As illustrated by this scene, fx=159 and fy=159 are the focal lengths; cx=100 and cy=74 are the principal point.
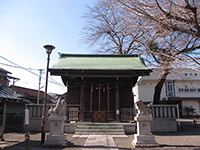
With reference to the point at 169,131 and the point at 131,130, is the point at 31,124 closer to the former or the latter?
the point at 131,130

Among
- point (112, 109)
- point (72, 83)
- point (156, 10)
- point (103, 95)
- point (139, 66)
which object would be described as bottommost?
point (112, 109)

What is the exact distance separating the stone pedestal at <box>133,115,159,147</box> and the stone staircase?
2873mm

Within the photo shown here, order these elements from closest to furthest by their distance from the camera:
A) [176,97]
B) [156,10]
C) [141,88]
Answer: [156,10] → [176,97] → [141,88]

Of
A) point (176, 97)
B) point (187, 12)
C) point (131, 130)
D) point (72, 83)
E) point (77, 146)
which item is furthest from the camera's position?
point (176, 97)

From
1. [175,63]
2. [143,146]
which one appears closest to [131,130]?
[143,146]

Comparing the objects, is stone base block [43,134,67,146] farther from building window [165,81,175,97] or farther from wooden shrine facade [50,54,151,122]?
building window [165,81,175,97]

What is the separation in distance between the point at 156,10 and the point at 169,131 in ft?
29.5

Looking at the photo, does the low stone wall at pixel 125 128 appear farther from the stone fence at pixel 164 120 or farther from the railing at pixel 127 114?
the stone fence at pixel 164 120

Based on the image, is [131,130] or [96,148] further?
[131,130]

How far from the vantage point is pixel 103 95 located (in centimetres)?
1468

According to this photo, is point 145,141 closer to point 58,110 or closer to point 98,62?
point 58,110

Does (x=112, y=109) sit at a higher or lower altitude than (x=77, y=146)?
higher

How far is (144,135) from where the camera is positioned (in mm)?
7750

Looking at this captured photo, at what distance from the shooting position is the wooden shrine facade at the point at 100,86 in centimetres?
1255
